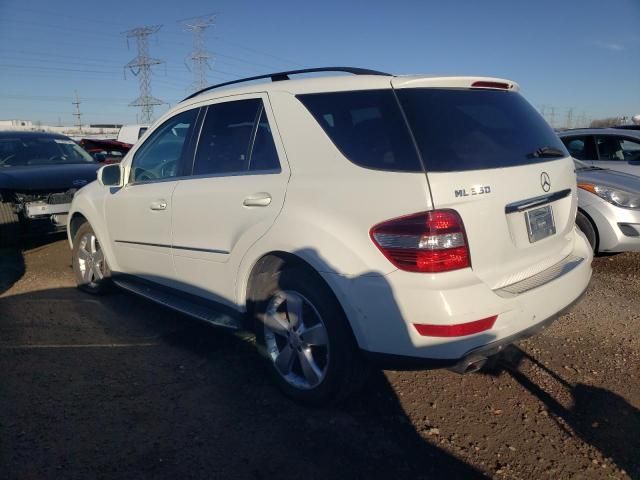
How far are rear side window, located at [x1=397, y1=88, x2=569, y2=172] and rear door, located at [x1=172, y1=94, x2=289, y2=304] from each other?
823 mm

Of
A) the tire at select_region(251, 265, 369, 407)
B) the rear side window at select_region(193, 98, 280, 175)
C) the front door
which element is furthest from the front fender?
the tire at select_region(251, 265, 369, 407)

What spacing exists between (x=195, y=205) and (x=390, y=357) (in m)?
1.71

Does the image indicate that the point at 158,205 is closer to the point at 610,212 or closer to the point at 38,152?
the point at 610,212

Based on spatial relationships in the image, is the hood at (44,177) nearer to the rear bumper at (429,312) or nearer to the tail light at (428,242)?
the rear bumper at (429,312)

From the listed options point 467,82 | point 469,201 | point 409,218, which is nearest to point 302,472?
point 409,218

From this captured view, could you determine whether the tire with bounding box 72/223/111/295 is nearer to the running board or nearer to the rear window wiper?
the running board

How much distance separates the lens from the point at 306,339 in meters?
2.82

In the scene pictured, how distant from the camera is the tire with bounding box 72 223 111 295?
15.8ft

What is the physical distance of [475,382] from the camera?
10.5 feet

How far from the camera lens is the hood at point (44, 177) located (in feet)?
20.3

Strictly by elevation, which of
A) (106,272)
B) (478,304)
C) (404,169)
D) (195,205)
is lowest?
(106,272)

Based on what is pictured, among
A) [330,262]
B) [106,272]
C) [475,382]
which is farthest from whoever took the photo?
[106,272]

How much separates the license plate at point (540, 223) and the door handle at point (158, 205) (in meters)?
2.47

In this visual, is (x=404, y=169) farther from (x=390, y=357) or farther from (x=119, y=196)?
(x=119, y=196)
